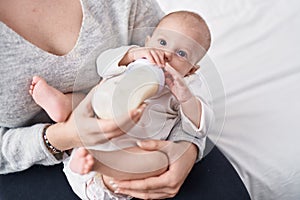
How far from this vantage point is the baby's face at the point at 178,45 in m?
0.80

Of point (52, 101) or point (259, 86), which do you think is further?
point (259, 86)

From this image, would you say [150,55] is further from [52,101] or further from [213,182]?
[213,182]

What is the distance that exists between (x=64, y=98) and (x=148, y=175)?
18cm

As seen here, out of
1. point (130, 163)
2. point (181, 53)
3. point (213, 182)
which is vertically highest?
point (181, 53)

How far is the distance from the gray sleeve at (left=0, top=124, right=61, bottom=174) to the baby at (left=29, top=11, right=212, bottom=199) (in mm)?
53

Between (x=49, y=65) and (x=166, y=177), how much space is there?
0.89 ft

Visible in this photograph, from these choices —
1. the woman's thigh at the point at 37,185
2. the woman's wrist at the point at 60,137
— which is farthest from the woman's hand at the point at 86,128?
the woman's thigh at the point at 37,185

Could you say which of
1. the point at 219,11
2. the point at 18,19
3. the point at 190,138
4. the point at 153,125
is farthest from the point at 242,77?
the point at 18,19

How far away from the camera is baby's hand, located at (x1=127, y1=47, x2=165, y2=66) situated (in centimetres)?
77

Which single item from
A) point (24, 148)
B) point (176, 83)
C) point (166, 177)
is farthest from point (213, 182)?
point (24, 148)

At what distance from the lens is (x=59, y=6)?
89 cm

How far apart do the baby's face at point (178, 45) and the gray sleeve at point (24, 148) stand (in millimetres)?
245

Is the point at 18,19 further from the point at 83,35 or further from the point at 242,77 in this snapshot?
the point at 242,77

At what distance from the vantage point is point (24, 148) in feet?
2.81
